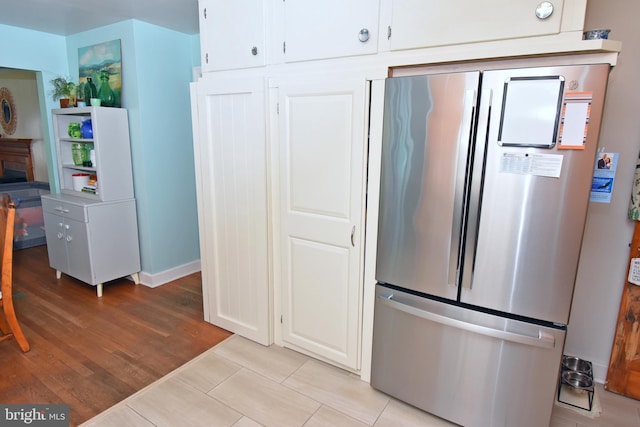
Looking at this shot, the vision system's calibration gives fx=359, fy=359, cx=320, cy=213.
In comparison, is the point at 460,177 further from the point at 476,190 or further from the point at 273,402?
the point at 273,402

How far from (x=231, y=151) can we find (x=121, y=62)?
1730mm

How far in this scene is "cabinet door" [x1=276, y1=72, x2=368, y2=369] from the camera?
1.98 meters

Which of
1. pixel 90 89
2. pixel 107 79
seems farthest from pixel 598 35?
pixel 90 89

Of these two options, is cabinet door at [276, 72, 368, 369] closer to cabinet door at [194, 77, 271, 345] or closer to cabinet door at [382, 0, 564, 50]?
cabinet door at [194, 77, 271, 345]

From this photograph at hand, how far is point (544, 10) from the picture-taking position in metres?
1.43

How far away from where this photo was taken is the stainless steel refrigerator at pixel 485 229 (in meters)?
1.45

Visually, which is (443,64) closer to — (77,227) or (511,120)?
(511,120)

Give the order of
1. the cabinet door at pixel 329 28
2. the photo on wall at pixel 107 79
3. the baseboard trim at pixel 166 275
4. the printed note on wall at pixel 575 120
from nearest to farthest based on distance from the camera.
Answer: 1. the printed note on wall at pixel 575 120
2. the cabinet door at pixel 329 28
3. the photo on wall at pixel 107 79
4. the baseboard trim at pixel 166 275

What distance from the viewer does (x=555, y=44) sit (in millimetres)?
1441

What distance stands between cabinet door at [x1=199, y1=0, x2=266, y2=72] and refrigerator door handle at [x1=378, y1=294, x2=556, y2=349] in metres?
1.65

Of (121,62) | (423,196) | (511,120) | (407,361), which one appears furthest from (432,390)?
(121,62)

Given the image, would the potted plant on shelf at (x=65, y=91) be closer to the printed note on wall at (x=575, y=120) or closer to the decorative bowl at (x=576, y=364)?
the printed note on wall at (x=575, y=120)

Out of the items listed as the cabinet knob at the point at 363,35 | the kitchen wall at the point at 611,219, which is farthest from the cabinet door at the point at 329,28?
the kitchen wall at the point at 611,219

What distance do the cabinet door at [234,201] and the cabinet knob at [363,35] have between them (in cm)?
67
